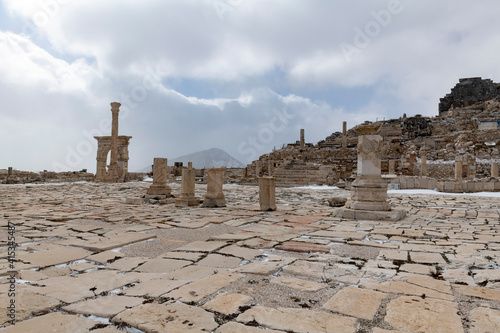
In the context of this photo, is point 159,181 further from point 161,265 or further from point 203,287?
point 203,287

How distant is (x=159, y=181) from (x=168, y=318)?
9.12 meters

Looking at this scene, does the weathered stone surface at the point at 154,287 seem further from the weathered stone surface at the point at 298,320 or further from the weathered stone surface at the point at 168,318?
the weathered stone surface at the point at 298,320

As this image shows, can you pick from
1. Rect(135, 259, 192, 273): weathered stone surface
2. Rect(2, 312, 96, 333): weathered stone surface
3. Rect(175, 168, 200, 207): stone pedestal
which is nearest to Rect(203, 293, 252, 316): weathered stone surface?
Rect(2, 312, 96, 333): weathered stone surface

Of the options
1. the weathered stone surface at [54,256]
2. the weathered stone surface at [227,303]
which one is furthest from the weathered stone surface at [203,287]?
the weathered stone surface at [54,256]

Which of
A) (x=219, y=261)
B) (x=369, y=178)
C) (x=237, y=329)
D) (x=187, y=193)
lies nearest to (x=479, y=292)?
(x=237, y=329)

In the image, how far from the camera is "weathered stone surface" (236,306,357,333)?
6.29 feet

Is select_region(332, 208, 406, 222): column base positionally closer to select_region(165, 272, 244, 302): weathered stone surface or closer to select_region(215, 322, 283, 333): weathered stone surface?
select_region(165, 272, 244, 302): weathered stone surface

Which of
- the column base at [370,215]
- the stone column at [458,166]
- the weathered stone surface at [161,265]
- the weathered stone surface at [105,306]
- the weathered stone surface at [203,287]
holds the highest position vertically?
the stone column at [458,166]

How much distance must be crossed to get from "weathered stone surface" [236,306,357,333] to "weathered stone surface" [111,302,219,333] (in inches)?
9.6

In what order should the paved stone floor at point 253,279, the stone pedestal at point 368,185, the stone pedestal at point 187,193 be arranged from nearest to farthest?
the paved stone floor at point 253,279 → the stone pedestal at point 368,185 → the stone pedestal at point 187,193

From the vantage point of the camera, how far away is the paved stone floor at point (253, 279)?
2.02 metres

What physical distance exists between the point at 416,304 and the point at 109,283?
8.31ft

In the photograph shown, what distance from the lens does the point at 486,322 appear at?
2.01 m

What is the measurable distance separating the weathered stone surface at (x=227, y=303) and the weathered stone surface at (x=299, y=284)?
1.46 feet
